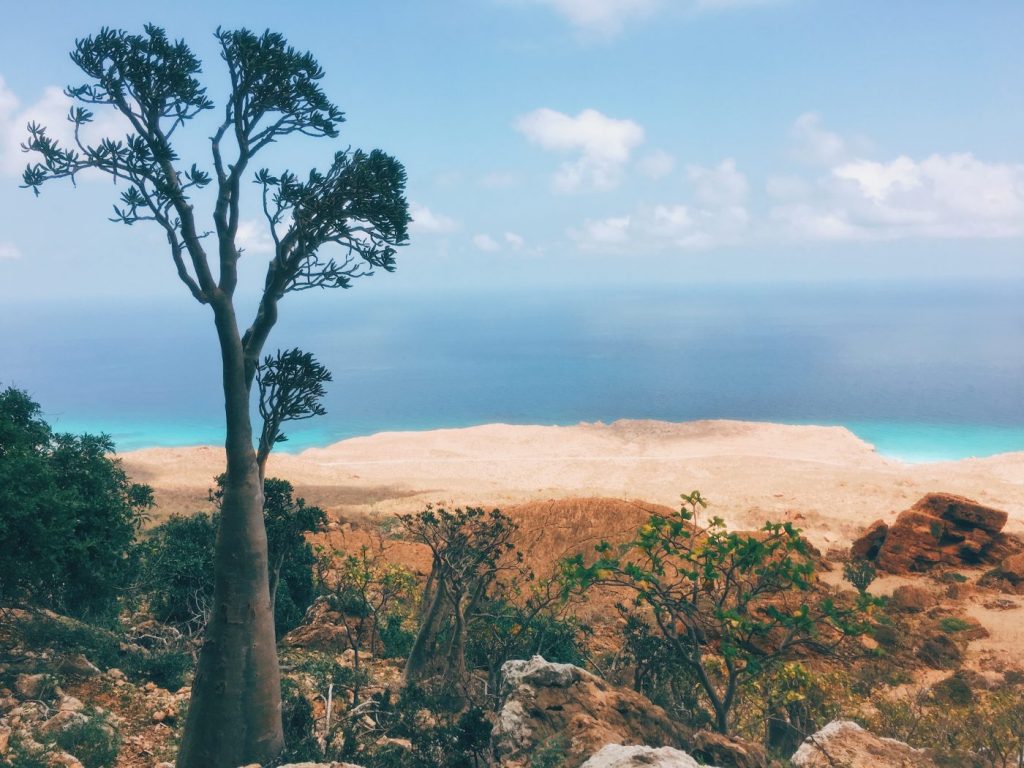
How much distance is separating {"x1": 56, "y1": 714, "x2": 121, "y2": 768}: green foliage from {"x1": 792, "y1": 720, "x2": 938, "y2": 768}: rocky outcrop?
7035 mm

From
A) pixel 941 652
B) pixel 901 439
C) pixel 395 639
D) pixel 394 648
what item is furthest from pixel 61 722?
pixel 901 439

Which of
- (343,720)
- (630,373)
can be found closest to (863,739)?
(343,720)

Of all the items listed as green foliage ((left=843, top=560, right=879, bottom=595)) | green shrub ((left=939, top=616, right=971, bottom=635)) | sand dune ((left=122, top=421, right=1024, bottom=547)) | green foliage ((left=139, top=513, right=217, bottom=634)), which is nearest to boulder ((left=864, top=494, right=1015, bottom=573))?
green foliage ((left=843, top=560, right=879, bottom=595))

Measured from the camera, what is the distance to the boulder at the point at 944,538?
81.5ft

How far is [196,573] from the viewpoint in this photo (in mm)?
14680

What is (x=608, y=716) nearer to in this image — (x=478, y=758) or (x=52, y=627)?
(x=478, y=758)

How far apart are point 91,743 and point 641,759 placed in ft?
19.9

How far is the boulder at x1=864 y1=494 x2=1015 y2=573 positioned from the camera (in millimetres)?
24828

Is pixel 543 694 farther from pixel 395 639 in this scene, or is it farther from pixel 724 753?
pixel 395 639

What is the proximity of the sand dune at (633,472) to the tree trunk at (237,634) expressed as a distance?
21.4 metres

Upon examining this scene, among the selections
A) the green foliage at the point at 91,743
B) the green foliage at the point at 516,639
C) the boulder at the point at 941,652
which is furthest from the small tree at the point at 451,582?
the boulder at the point at 941,652

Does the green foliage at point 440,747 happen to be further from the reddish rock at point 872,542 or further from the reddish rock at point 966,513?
the reddish rock at point 966,513

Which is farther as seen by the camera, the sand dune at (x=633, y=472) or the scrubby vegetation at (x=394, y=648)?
the sand dune at (x=633, y=472)

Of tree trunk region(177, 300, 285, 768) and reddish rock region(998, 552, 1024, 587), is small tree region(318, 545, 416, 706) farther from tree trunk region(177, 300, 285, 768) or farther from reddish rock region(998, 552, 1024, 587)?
reddish rock region(998, 552, 1024, 587)
